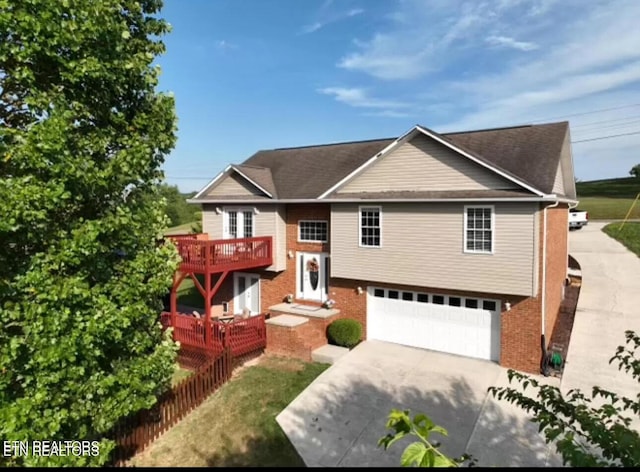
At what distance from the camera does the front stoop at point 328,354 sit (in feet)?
44.9

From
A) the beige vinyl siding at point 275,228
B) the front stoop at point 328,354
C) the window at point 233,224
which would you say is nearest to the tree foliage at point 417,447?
the front stoop at point 328,354

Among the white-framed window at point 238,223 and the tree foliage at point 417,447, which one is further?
the white-framed window at point 238,223

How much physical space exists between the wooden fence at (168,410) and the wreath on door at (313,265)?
531 cm

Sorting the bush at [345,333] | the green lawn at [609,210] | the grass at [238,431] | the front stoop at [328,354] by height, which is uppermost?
the green lawn at [609,210]

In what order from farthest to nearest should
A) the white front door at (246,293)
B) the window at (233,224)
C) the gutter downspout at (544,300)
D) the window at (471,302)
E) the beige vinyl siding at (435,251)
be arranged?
the window at (233,224) → the white front door at (246,293) → the window at (471,302) → the gutter downspout at (544,300) → the beige vinyl siding at (435,251)

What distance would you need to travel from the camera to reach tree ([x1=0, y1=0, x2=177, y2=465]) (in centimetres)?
549

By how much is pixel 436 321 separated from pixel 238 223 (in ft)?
31.9

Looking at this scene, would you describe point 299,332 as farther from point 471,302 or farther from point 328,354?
point 471,302

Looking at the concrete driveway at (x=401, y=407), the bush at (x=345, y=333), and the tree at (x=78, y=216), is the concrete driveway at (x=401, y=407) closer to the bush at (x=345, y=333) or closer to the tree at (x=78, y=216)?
the bush at (x=345, y=333)

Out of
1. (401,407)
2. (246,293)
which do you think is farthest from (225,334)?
(401,407)

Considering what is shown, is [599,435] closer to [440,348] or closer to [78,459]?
[78,459]

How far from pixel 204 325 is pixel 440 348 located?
8.45 m

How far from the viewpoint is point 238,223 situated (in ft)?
61.2

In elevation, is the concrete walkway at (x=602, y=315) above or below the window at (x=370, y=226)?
below
